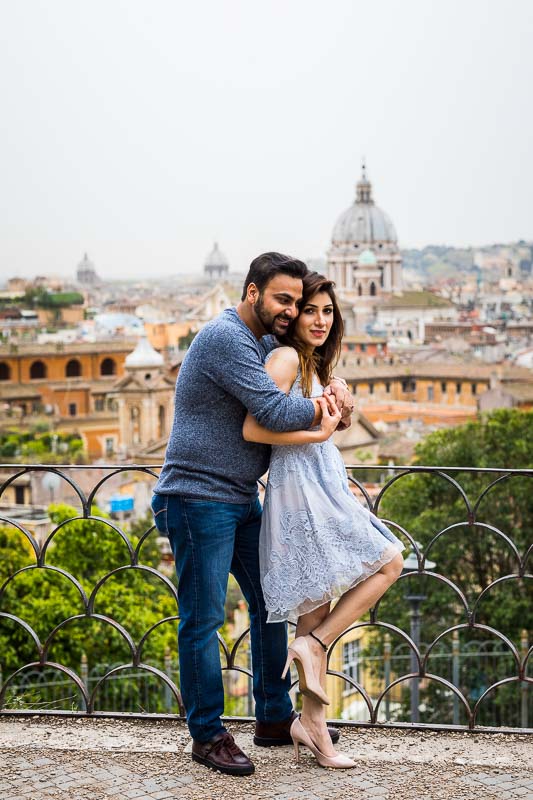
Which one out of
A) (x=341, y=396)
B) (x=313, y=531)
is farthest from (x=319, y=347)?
(x=313, y=531)

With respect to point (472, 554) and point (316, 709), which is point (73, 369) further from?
point (316, 709)

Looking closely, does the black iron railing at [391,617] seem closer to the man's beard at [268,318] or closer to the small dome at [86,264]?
the man's beard at [268,318]

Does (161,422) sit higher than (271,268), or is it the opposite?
(271,268)

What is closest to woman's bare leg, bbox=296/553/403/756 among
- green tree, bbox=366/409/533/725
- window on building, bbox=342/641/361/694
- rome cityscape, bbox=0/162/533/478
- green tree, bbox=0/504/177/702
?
green tree, bbox=366/409/533/725

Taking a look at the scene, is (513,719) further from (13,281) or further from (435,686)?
(13,281)

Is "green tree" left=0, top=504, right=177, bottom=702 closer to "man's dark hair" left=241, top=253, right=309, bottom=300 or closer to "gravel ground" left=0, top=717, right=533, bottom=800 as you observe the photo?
"gravel ground" left=0, top=717, right=533, bottom=800

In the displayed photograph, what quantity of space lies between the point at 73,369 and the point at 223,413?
175ft

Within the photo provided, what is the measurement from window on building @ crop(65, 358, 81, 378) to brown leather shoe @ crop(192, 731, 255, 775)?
52817 millimetres

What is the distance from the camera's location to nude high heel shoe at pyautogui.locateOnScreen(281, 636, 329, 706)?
217cm

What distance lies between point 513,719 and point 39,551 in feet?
A: 33.8

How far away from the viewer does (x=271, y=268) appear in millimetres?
2129

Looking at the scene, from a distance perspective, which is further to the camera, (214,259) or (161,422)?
(214,259)

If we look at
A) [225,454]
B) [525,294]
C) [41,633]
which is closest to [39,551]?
[225,454]

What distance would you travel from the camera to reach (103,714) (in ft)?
8.41
